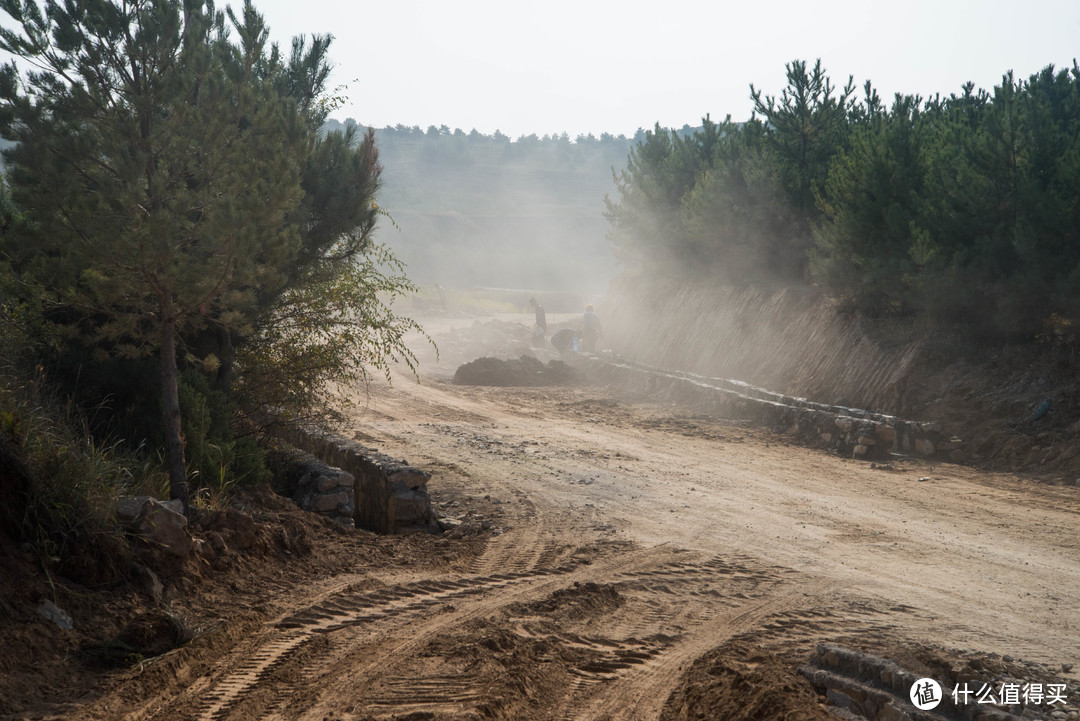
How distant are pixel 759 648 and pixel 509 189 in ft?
384

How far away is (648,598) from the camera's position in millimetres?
7148

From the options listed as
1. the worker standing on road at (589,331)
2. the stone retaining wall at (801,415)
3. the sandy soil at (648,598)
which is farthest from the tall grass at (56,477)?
the worker standing on road at (589,331)

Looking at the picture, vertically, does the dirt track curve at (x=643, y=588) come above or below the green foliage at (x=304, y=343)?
below

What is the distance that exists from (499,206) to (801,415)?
94193 millimetres

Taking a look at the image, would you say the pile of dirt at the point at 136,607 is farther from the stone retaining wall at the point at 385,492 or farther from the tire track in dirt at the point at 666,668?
the tire track in dirt at the point at 666,668

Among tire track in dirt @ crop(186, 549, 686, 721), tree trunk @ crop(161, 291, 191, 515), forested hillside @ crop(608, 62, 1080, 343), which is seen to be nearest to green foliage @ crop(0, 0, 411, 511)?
tree trunk @ crop(161, 291, 191, 515)

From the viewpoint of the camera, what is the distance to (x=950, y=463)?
13484 millimetres

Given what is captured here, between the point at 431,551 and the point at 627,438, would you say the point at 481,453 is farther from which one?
the point at 431,551

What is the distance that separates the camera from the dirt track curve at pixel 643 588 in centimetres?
521

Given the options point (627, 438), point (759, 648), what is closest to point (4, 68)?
point (759, 648)

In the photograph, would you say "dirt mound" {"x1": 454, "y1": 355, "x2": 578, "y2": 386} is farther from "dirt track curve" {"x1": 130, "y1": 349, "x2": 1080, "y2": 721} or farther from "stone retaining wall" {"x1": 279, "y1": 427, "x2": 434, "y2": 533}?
"stone retaining wall" {"x1": 279, "y1": 427, "x2": 434, "y2": 533}

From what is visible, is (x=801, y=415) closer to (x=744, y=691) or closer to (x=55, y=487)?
(x=744, y=691)

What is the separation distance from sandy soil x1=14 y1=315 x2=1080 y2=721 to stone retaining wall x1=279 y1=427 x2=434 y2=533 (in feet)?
2.54

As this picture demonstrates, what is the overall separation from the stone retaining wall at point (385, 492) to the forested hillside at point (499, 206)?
4597 cm
